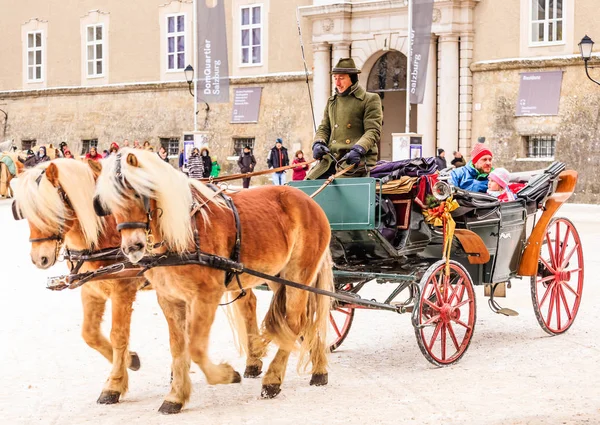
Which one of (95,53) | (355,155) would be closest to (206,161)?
(95,53)

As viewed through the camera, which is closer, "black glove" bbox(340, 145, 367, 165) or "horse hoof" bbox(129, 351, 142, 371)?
"horse hoof" bbox(129, 351, 142, 371)

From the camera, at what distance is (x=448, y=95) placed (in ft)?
88.7

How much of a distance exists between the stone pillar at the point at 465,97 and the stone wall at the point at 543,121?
0.45 ft

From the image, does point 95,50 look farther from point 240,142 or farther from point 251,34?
point 240,142

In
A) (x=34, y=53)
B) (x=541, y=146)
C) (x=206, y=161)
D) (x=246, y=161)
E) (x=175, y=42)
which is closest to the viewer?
(x=541, y=146)

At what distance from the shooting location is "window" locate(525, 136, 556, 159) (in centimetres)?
2566

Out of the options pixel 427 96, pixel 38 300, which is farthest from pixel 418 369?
pixel 427 96

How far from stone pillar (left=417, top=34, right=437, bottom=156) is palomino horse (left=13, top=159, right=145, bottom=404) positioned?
21033mm

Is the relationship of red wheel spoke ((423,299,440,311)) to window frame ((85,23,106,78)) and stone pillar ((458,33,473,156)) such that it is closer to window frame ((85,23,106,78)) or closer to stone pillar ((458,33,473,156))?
stone pillar ((458,33,473,156))

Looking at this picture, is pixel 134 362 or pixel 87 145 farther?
pixel 87 145

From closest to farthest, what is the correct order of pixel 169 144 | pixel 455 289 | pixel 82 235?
pixel 82 235 < pixel 455 289 < pixel 169 144

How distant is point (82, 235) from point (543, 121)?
67.9 ft

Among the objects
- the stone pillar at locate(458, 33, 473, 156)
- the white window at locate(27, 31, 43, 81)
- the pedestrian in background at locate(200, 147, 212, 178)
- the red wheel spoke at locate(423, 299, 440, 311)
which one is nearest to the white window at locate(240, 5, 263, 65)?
the pedestrian in background at locate(200, 147, 212, 178)

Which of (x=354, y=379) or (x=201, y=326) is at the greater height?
(x=201, y=326)
